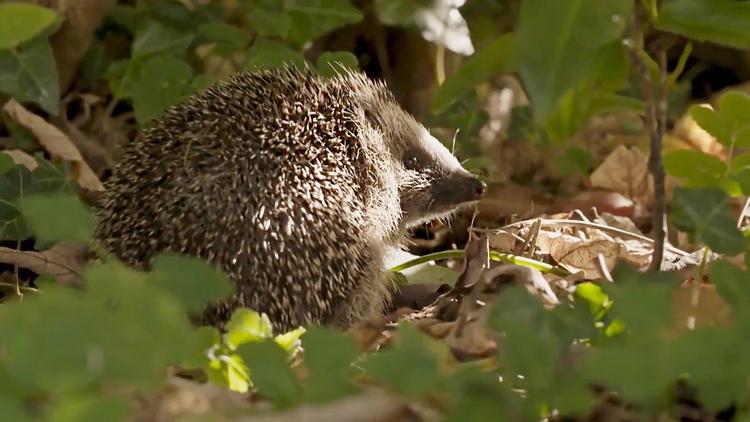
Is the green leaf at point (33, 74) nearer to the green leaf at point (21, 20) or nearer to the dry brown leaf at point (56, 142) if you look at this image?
the dry brown leaf at point (56, 142)

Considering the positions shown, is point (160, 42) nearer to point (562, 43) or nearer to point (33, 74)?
point (33, 74)

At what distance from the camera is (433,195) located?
12.2 feet

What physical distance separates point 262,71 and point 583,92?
1.31 metres

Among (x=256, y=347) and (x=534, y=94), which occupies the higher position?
(x=534, y=94)

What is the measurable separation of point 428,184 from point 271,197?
0.98 meters

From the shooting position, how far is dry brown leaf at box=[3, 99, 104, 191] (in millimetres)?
3977

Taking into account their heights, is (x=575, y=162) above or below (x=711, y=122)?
below

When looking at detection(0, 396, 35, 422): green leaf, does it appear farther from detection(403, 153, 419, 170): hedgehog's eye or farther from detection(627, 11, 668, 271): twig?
detection(403, 153, 419, 170): hedgehog's eye

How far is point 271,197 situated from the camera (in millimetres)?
2869

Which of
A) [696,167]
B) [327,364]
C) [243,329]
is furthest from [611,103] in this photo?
[327,364]

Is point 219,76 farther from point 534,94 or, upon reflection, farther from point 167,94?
point 534,94

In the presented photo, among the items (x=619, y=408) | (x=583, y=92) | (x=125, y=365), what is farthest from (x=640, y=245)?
(x=125, y=365)

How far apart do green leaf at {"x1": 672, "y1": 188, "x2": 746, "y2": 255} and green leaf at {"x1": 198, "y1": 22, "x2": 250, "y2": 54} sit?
2.14 meters

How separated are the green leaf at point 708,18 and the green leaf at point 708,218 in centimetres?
36
